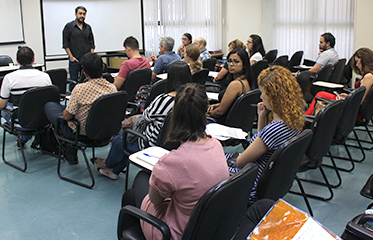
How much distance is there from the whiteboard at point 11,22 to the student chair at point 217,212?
693 cm

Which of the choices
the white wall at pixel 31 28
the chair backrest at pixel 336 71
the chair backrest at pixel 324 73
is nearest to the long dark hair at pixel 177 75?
the chair backrest at pixel 324 73

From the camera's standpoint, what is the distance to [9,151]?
4387 mm

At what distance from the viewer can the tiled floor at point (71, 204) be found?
2807 millimetres

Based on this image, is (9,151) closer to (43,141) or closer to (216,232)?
(43,141)

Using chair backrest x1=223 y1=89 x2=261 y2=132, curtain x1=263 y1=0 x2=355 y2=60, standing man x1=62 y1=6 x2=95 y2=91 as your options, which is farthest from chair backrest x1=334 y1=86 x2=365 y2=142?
standing man x1=62 y1=6 x2=95 y2=91

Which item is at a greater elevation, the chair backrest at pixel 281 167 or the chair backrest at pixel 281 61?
the chair backrest at pixel 281 61

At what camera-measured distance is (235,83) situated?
3514 mm

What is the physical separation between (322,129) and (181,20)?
7194 mm

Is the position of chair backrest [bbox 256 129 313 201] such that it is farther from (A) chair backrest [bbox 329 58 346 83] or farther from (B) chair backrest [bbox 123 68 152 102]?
(A) chair backrest [bbox 329 58 346 83]

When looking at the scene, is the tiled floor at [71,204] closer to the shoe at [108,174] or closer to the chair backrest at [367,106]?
the shoe at [108,174]

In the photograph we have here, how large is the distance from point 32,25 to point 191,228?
7.78m

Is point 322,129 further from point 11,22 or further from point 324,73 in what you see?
point 11,22

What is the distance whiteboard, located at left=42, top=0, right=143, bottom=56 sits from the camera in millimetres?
7586

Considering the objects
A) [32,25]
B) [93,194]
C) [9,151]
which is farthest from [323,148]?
[32,25]
